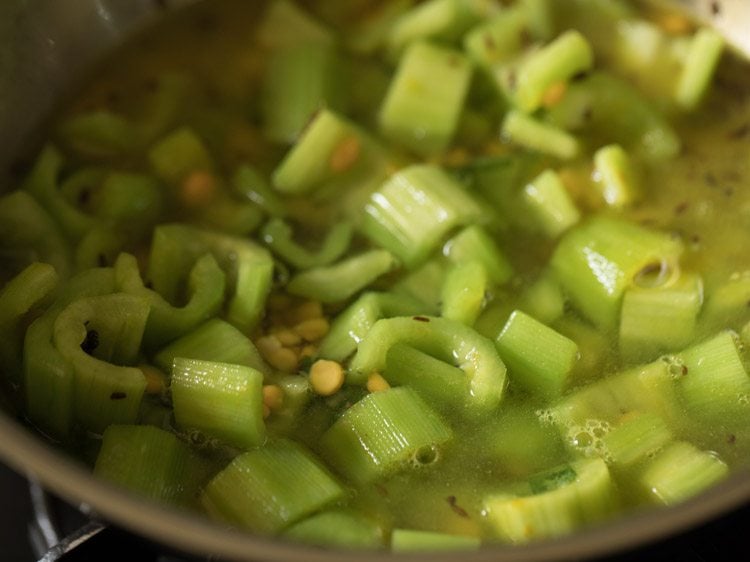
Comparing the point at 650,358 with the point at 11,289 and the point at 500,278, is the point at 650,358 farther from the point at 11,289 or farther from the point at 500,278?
the point at 11,289

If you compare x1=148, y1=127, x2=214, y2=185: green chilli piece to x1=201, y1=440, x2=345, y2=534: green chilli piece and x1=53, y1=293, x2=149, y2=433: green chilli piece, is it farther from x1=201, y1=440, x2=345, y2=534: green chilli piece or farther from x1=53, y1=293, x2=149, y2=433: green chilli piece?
x1=201, y1=440, x2=345, y2=534: green chilli piece

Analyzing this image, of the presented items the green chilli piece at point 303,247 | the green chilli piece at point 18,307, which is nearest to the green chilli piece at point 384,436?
the green chilli piece at point 303,247

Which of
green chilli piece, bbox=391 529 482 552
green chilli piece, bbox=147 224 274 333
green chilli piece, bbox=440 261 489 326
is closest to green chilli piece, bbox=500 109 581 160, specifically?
green chilli piece, bbox=440 261 489 326

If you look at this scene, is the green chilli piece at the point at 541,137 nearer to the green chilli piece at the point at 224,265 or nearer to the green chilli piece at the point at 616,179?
the green chilli piece at the point at 616,179

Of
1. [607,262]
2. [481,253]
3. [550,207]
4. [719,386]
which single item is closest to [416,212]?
Result: [481,253]

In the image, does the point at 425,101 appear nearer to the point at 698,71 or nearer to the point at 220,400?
the point at 698,71

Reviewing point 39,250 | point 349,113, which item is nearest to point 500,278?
point 349,113

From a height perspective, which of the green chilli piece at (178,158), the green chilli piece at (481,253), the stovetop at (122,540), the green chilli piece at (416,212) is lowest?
the stovetop at (122,540)
